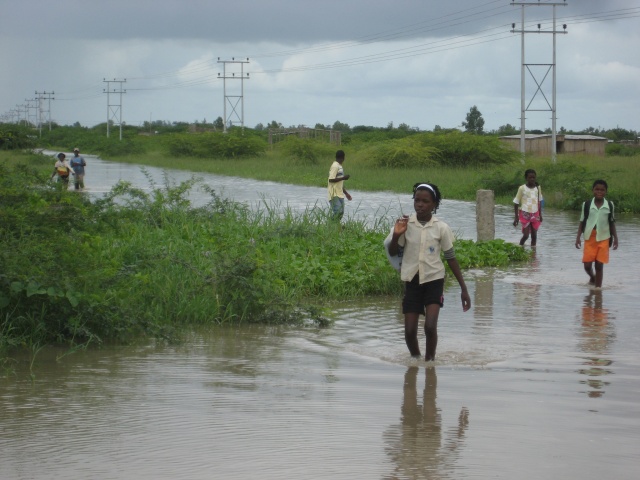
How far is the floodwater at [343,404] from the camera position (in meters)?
5.01

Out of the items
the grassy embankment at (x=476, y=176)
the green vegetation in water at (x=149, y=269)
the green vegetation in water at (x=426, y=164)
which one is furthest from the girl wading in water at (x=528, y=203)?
the grassy embankment at (x=476, y=176)

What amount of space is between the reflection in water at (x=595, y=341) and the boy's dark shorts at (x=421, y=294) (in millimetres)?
1315

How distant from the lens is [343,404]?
631 centimetres

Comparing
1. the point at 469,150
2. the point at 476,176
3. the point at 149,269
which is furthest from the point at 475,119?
the point at 149,269

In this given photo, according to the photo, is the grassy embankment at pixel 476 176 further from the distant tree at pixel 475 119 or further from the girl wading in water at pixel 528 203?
the distant tree at pixel 475 119

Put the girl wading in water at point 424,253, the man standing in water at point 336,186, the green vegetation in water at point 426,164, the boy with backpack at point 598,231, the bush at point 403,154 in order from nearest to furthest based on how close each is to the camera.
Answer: the girl wading in water at point 424,253 < the boy with backpack at point 598,231 < the man standing in water at point 336,186 < the green vegetation in water at point 426,164 < the bush at point 403,154

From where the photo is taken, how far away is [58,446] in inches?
206

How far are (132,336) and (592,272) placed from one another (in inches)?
273

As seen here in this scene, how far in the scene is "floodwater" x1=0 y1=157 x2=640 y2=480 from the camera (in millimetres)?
5008

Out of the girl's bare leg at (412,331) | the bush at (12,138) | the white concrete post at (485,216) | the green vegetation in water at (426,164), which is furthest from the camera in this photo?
the green vegetation in water at (426,164)

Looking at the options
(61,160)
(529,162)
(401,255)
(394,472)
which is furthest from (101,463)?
(529,162)

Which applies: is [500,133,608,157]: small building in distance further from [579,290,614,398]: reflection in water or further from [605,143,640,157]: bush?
[579,290,614,398]: reflection in water

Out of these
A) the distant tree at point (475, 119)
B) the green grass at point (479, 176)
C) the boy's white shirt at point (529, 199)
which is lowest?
the boy's white shirt at point (529, 199)

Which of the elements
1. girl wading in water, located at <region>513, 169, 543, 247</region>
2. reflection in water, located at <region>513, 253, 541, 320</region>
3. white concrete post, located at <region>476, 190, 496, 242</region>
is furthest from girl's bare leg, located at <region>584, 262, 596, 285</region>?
white concrete post, located at <region>476, 190, 496, 242</region>
